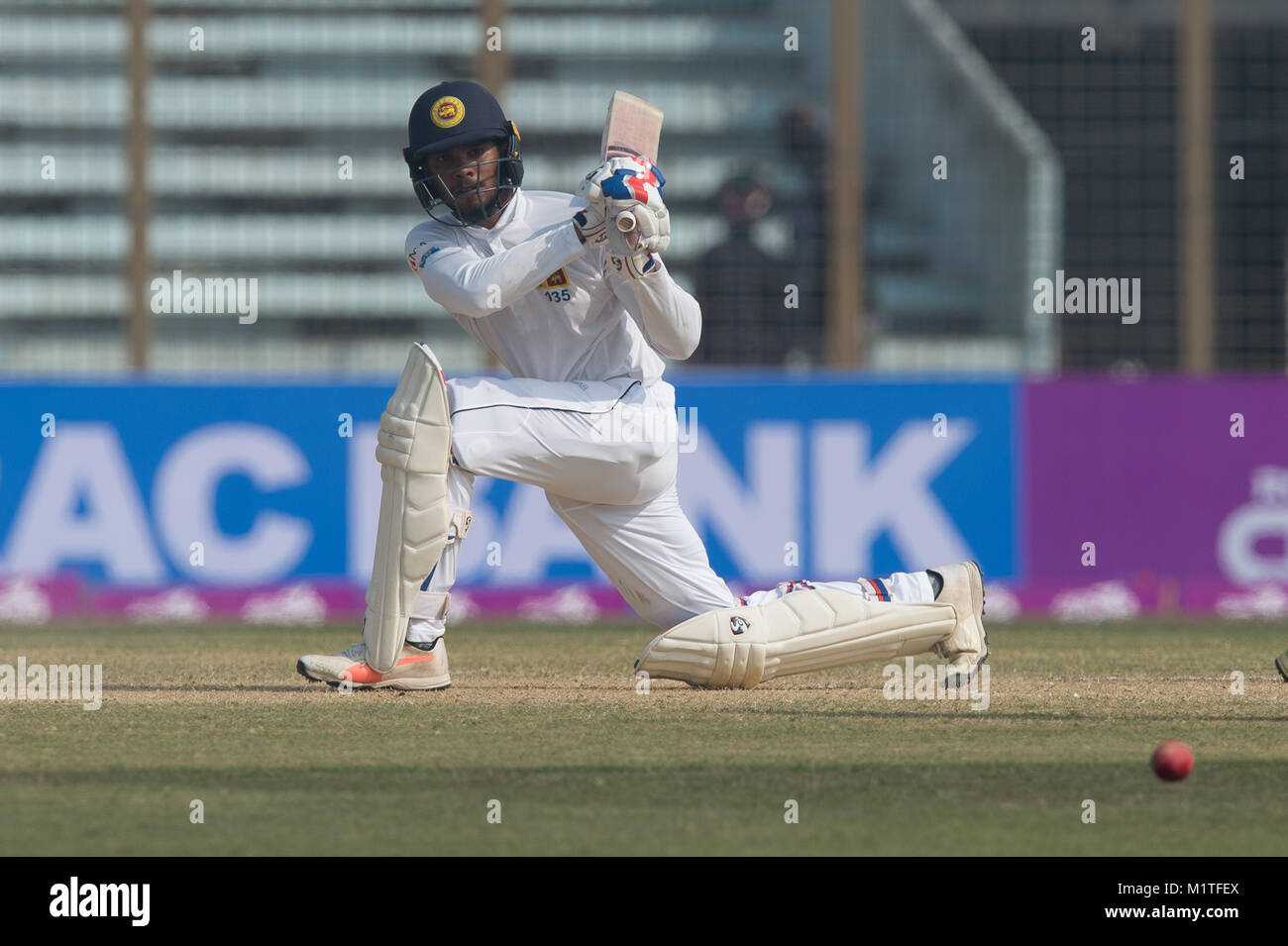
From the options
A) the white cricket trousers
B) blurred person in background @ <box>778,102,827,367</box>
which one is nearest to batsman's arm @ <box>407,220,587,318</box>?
the white cricket trousers

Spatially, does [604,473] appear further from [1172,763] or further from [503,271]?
[1172,763]

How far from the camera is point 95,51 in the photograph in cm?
1070

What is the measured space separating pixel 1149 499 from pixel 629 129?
448 cm

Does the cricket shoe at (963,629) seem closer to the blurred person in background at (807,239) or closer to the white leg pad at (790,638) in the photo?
the white leg pad at (790,638)

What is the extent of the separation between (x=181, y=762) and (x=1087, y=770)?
1939 mm

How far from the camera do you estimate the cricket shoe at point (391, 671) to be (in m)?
5.55

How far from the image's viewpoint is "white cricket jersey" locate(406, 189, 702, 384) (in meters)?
5.34

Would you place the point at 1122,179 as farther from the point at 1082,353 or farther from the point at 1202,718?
the point at 1202,718

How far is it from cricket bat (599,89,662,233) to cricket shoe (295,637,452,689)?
142 centimetres

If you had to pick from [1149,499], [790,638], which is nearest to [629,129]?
[790,638]

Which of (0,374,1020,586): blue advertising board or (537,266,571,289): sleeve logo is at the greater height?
(537,266,571,289): sleeve logo

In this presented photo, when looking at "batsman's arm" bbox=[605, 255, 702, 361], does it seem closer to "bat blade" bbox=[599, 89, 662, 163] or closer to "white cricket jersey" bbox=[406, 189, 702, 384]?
"white cricket jersey" bbox=[406, 189, 702, 384]

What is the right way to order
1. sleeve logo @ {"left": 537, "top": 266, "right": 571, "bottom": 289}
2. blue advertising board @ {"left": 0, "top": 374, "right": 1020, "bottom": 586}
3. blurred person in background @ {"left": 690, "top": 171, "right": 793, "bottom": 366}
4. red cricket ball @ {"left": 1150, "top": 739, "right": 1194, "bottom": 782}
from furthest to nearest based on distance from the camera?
1. blurred person in background @ {"left": 690, "top": 171, "right": 793, "bottom": 366}
2. blue advertising board @ {"left": 0, "top": 374, "right": 1020, "bottom": 586}
3. sleeve logo @ {"left": 537, "top": 266, "right": 571, "bottom": 289}
4. red cricket ball @ {"left": 1150, "top": 739, "right": 1194, "bottom": 782}

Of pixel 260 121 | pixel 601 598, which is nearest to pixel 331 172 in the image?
pixel 260 121
